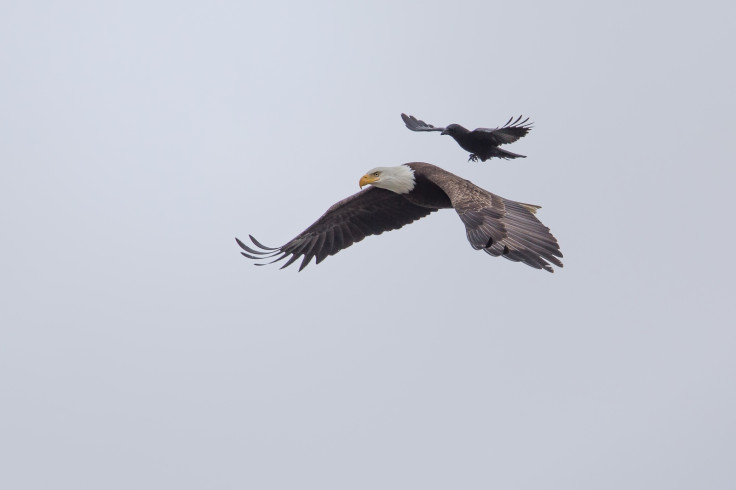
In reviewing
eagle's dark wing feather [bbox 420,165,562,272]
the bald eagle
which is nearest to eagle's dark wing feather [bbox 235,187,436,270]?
the bald eagle

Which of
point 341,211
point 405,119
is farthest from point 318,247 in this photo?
point 405,119

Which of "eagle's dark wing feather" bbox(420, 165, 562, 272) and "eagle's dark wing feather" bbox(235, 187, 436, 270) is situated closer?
"eagle's dark wing feather" bbox(420, 165, 562, 272)

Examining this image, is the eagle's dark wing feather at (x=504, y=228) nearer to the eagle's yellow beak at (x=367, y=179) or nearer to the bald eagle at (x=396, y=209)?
the bald eagle at (x=396, y=209)

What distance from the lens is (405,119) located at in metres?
21.2

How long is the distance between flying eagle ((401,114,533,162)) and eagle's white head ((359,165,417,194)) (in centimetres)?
84

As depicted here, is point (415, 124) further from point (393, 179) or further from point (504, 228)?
point (504, 228)

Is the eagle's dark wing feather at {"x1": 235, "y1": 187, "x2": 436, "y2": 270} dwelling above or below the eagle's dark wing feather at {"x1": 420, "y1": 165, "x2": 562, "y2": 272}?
above

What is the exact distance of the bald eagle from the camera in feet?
58.6

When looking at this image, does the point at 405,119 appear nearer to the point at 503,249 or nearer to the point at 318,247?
the point at 318,247

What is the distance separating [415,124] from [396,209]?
115cm

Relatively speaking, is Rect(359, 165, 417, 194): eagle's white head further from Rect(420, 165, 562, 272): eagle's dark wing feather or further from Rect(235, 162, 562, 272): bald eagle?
Rect(420, 165, 562, 272): eagle's dark wing feather

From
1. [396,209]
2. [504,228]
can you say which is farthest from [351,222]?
[504,228]

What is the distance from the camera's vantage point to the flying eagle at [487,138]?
19281 millimetres

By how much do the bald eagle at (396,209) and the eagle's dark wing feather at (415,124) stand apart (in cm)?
47
